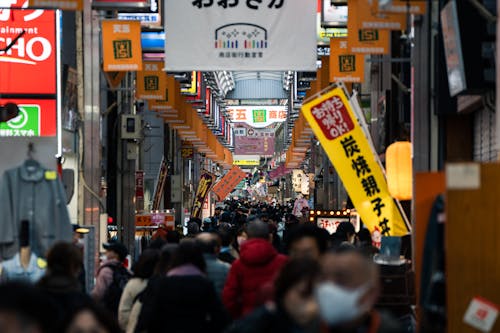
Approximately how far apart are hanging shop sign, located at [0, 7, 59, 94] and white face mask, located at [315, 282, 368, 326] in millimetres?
16397

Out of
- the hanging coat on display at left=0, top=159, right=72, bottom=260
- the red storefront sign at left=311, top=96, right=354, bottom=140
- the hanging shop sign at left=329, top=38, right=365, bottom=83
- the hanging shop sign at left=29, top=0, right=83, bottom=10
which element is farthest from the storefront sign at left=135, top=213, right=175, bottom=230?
the hanging coat on display at left=0, top=159, right=72, bottom=260

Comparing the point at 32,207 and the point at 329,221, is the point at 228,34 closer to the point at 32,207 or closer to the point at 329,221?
the point at 329,221

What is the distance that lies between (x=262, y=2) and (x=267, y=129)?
201 feet

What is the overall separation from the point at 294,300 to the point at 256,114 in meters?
71.1

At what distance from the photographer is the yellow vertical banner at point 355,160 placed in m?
14.6

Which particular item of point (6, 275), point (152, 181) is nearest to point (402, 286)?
point (6, 275)

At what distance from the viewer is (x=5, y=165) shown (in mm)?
11508

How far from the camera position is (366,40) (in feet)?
52.1

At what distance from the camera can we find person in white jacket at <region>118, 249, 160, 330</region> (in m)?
10.1

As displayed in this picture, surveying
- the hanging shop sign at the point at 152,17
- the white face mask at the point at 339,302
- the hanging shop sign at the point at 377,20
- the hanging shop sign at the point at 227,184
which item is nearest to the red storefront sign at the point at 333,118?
the hanging shop sign at the point at 377,20

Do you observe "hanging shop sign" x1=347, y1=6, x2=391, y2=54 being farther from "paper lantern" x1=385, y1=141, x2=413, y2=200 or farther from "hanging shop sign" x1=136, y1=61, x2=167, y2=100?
"hanging shop sign" x1=136, y1=61, x2=167, y2=100

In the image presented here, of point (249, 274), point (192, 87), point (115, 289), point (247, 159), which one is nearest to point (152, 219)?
point (192, 87)

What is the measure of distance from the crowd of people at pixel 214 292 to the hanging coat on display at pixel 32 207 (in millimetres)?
918

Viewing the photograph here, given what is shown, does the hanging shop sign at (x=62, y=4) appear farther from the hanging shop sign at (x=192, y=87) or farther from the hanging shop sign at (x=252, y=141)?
the hanging shop sign at (x=252, y=141)
